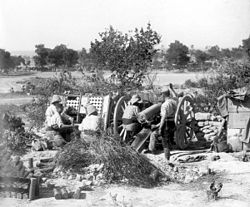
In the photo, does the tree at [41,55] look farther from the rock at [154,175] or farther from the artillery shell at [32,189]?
the artillery shell at [32,189]

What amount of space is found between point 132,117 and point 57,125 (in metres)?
1.69

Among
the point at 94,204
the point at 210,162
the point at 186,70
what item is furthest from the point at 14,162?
the point at 186,70

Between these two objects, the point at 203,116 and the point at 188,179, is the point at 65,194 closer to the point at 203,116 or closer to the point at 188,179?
the point at 188,179

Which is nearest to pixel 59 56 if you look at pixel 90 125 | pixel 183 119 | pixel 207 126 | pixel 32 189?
pixel 207 126

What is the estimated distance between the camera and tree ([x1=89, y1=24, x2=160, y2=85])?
15.8 m

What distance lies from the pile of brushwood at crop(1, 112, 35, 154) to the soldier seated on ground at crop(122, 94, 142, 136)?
243 centimetres

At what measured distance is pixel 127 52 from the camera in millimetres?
15867

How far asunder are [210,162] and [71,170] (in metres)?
2.91

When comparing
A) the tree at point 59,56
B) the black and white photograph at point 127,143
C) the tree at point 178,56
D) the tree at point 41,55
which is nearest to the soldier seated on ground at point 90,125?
the black and white photograph at point 127,143

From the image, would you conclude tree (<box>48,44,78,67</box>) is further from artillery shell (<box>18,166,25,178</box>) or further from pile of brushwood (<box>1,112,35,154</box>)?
artillery shell (<box>18,166,25,178</box>)

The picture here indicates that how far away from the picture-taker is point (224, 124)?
11672 mm

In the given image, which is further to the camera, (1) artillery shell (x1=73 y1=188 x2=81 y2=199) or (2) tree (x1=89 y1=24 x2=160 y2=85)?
(2) tree (x1=89 y1=24 x2=160 y2=85)

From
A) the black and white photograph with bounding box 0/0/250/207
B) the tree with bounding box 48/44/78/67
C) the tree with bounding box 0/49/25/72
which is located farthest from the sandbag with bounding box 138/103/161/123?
the tree with bounding box 48/44/78/67

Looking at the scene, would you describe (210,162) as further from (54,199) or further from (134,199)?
(54,199)
